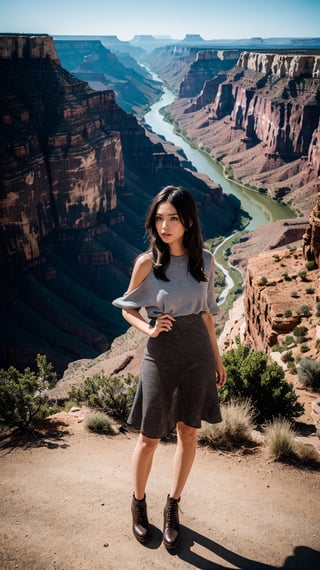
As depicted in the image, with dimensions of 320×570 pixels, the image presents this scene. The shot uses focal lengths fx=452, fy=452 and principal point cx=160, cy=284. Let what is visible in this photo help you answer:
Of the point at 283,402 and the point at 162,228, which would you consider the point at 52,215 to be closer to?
the point at 283,402

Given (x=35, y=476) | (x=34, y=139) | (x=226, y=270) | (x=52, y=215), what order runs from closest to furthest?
(x=35, y=476) < (x=34, y=139) < (x=52, y=215) < (x=226, y=270)

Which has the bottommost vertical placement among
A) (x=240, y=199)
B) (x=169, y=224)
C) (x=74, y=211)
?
(x=240, y=199)

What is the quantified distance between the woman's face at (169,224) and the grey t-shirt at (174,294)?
0.70 feet

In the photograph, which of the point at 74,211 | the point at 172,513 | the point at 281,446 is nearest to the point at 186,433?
the point at 172,513

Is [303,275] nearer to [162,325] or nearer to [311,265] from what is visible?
[311,265]

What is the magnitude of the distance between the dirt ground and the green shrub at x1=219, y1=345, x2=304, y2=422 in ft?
8.09

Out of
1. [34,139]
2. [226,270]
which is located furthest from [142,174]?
[34,139]

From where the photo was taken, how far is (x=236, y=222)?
67.7m

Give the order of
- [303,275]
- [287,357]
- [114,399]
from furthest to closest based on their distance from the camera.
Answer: [303,275]
[287,357]
[114,399]

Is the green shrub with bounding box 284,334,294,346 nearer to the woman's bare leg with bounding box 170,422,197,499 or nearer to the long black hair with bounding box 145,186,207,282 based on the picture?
the woman's bare leg with bounding box 170,422,197,499

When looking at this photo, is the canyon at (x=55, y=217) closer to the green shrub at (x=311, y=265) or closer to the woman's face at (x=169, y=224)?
the green shrub at (x=311, y=265)

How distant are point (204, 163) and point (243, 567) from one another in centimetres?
10261

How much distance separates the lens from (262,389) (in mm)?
8719

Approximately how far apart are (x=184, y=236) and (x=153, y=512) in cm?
295
